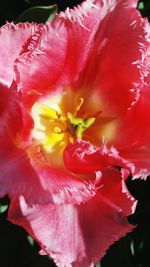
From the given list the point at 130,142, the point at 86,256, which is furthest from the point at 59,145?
the point at 86,256

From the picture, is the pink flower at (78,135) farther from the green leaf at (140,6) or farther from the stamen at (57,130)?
the green leaf at (140,6)

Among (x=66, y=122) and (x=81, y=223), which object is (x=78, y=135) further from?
(x=81, y=223)

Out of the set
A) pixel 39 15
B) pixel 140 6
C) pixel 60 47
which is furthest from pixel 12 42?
pixel 140 6

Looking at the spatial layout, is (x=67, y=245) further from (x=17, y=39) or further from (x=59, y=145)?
(x=17, y=39)

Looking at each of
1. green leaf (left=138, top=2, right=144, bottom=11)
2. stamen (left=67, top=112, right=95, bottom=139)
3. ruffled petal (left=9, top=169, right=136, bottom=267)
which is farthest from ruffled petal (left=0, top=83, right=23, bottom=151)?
green leaf (left=138, top=2, right=144, bottom=11)

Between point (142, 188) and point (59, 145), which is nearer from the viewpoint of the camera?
point (59, 145)

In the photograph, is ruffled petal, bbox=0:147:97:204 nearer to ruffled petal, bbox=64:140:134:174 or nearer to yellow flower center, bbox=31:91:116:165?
ruffled petal, bbox=64:140:134:174

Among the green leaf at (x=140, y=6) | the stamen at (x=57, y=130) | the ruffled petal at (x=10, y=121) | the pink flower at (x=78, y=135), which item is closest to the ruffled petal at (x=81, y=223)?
the pink flower at (x=78, y=135)

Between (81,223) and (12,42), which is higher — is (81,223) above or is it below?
below
